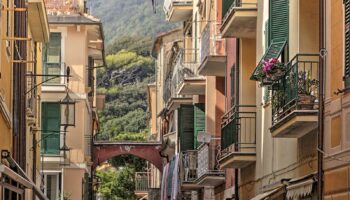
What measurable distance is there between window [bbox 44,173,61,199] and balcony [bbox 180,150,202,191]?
A: 11.1m

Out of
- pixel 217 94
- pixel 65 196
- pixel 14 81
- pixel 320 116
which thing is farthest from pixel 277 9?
pixel 65 196

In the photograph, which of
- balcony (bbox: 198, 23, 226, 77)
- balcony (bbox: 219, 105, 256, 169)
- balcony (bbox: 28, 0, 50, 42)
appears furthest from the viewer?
balcony (bbox: 198, 23, 226, 77)

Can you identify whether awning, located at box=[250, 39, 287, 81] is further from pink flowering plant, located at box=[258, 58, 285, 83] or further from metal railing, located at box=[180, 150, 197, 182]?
metal railing, located at box=[180, 150, 197, 182]

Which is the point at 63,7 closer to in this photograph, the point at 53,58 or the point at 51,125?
the point at 53,58

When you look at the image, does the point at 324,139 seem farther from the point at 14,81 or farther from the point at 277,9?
the point at 14,81

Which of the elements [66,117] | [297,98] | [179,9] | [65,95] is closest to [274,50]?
[297,98]

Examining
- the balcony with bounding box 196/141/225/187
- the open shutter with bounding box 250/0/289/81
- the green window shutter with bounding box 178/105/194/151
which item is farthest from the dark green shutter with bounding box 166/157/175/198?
the open shutter with bounding box 250/0/289/81

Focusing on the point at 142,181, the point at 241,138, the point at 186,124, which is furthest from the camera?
the point at 142,181

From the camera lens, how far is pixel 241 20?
29.9m

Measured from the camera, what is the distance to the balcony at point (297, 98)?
20691 millimetres

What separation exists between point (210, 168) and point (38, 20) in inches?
264

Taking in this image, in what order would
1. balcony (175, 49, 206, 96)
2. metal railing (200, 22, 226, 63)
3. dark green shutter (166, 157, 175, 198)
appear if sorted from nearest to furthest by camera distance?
1. metal railing (200, 22, 226, 63)
2. balcony (175, 49, 206, 96)
3. dark green shutter (166, 157, 175, 198)

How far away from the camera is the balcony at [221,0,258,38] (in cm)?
2966

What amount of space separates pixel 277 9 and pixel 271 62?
2.83 m
